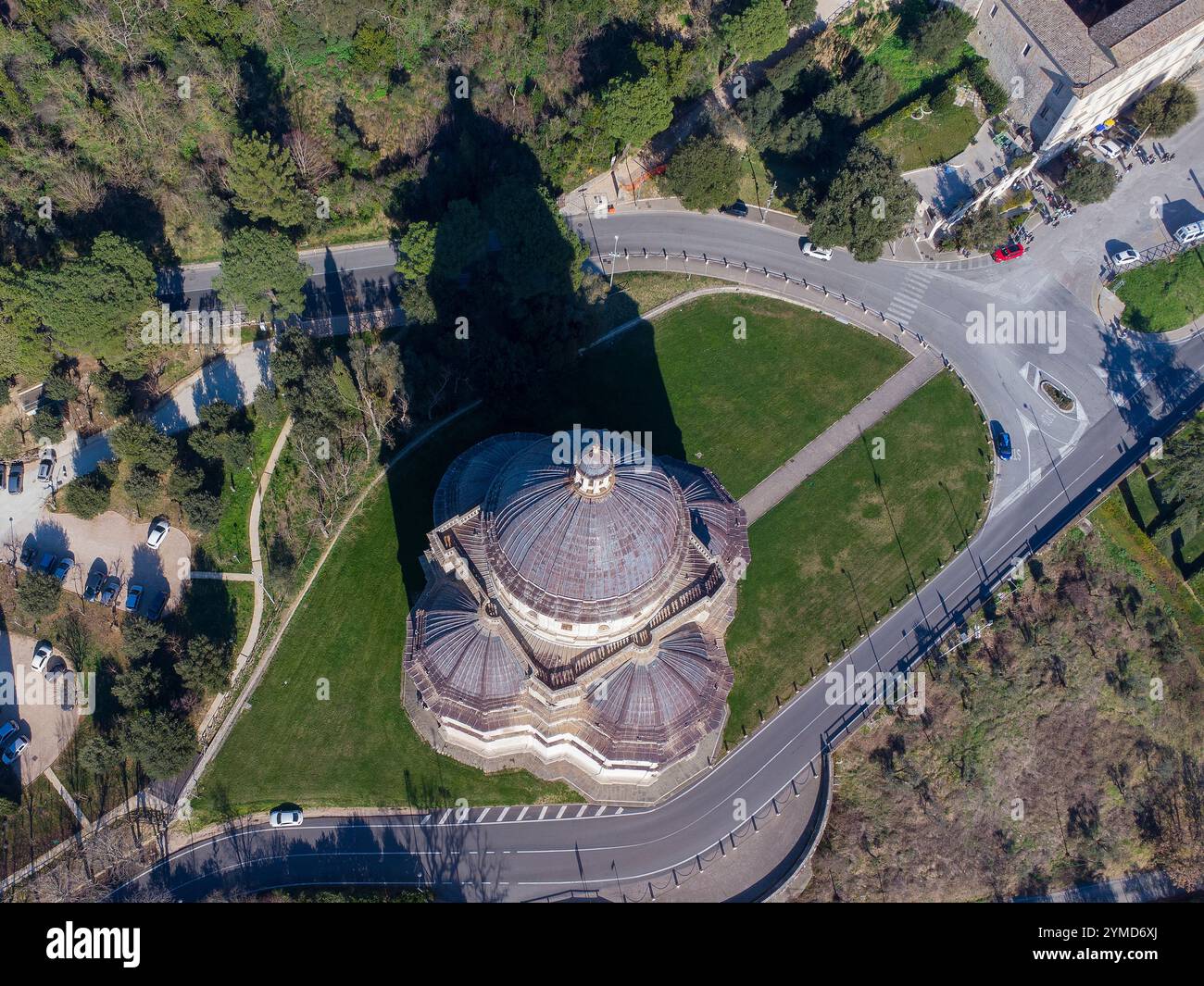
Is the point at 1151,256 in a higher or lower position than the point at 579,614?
higher

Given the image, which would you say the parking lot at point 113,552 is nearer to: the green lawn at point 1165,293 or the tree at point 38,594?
the tree at point 38,594

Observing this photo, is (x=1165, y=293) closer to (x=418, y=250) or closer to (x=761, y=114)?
(x=761, y=114)

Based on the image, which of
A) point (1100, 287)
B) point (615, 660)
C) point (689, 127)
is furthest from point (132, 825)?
point (1100, 287)

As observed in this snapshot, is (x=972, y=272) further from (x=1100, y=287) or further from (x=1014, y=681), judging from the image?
(x=1014, y=681)

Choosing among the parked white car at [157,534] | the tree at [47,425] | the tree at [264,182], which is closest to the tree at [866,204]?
the tree at [264,182]

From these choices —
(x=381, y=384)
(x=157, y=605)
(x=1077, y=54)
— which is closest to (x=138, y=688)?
(x=157, y=605)

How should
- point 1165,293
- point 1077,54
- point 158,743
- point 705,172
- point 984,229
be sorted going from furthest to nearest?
point 1165,293 < point 984,229 < point 705,172 < point 1077,54 < point 158,743

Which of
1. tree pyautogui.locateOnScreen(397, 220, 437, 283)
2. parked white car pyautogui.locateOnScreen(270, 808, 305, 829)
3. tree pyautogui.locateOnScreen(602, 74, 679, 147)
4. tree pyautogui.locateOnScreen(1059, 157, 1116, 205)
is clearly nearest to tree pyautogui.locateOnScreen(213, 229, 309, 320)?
tree pyautogui.locateOnScreen(397, 220, 437, 283)

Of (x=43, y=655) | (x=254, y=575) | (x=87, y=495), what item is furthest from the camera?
(x=254, y=575)
